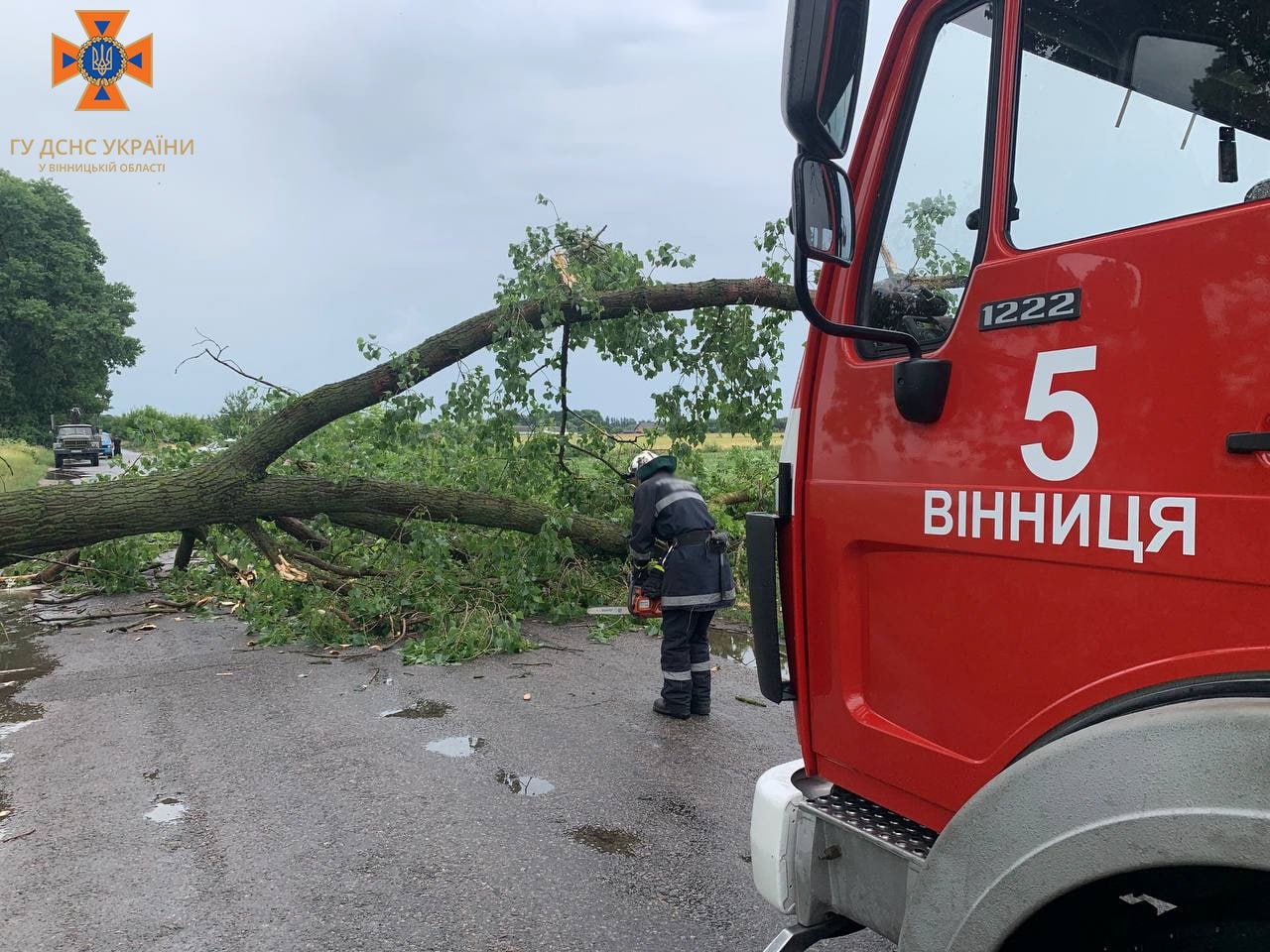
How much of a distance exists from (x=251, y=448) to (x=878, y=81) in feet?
21.9

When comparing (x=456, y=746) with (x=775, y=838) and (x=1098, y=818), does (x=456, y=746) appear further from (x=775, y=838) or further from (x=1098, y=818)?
(x=1098, y=818)

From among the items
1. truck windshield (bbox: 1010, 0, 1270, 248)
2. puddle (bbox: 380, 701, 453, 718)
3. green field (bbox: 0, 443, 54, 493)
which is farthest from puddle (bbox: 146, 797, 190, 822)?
green field (bbox: 0, 443, 54, 493)

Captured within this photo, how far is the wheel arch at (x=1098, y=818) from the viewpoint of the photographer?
4.06 feet

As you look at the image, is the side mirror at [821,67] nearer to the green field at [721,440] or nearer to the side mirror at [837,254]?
the side mirror at [837,254]

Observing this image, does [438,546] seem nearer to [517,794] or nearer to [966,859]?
[517,794]

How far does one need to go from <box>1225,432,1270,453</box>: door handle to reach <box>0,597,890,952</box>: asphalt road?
218cm

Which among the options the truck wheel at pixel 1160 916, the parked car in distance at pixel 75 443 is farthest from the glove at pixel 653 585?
the parked car in distance at pixel 75 443

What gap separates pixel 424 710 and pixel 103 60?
12.1m

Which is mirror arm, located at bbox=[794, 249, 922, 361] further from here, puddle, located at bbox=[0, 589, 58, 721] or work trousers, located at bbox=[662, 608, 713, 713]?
puddle, located at bbox=[0, 589, 58, 721]

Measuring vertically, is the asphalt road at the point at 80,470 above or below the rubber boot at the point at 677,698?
above

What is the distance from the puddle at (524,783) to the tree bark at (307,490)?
366 centimetres

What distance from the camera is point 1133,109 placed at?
5.71 feet

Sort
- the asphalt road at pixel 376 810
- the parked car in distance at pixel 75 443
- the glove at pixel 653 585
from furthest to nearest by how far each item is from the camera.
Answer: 1. the parked car in distance at pixel 75 443
2. the glove at pixel 653 585
3. the asphalt road at pixel 376 810

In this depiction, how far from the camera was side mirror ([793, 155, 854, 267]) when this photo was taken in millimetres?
1834
